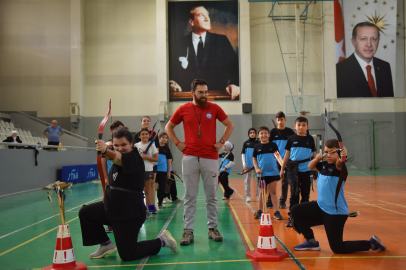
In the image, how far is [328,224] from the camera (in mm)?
3887

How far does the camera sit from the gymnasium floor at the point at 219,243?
142 inches

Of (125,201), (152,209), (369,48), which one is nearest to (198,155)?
(125,201)

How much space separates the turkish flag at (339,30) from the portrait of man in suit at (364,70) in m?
0.47

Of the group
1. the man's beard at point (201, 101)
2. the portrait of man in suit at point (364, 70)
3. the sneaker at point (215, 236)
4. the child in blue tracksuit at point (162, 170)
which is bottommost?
the sneaker at point (215, 236)

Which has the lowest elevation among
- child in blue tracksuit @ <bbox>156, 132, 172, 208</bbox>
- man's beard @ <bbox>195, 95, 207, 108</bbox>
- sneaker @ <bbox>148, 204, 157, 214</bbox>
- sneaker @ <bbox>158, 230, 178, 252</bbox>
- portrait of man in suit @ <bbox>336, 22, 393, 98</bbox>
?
sneaker @ <bbox>148, 204, 157, 214</bbox>

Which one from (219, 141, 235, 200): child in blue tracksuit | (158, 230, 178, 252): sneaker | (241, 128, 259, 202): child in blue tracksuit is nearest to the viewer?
(158, 230, 178, 252): sneaker

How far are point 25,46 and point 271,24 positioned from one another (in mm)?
14944

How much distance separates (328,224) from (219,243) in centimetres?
139

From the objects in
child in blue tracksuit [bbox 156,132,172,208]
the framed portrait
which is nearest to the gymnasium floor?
child in blue tracksuit [bbox 156,132,172,208]

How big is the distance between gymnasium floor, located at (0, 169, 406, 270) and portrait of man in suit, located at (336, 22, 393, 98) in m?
13.9

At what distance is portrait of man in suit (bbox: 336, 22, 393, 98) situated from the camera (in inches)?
814

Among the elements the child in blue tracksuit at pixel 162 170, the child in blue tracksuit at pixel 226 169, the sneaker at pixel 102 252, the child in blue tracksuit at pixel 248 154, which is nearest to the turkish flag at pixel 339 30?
the child in blue tracksuit at pixel 248 154

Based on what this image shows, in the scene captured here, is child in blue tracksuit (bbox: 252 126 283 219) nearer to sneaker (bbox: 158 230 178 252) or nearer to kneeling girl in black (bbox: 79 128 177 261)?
sneaker (bbox: 158 230 178 252)

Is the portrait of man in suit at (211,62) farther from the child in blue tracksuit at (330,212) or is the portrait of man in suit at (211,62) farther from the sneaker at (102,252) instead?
the sneaker at (102,252)
